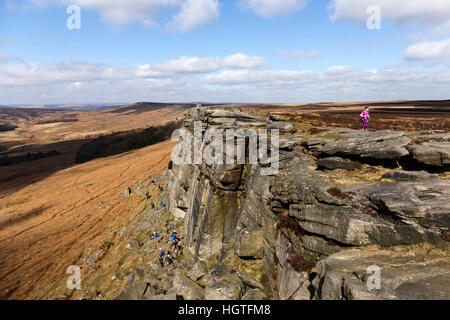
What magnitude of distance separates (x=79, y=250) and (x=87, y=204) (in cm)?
1405

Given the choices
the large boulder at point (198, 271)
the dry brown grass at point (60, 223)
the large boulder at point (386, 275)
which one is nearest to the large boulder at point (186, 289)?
the large boulder at point (198, 271)

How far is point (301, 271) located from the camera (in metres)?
11.7

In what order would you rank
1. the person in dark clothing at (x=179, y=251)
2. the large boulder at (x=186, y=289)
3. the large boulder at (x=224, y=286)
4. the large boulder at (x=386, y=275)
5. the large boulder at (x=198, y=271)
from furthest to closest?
the person in dark clothing at (x=179, y=251)
the large boulder at (x=198, y=271)
the large boulder at (x=186, y=289)
the large boulder at (x=224, y=286)
the large boulder at (x=386, y=275)

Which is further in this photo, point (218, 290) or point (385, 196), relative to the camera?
point (218, 290)

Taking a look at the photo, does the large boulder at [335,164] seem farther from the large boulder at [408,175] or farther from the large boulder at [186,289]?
the large boulder at [186,289]

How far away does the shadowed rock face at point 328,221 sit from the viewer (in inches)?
345

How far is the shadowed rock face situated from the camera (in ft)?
28.8

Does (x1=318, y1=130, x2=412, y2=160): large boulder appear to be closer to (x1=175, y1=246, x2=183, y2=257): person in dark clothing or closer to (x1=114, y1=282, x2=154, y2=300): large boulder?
(x1=175, y1=246, x2=183, y2=257): person in dark clothing

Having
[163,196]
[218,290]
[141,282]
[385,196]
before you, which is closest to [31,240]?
[163,196]

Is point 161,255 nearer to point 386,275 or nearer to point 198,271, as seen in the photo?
point 198,271

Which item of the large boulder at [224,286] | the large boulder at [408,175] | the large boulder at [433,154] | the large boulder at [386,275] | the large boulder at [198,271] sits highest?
the large boulder at [433,154]

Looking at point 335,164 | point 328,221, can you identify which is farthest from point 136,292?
point 335,164

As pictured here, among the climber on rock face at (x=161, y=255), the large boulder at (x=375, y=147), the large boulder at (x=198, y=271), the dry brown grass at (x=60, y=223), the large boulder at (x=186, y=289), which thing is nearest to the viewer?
the large boulder at (x=375, y=147)
